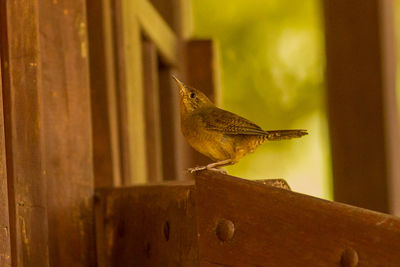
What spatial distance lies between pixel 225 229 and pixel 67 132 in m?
1.03

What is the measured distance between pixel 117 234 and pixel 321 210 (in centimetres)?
139

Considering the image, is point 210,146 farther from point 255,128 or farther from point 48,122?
point 48,122

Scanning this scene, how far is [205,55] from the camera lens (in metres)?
6.04

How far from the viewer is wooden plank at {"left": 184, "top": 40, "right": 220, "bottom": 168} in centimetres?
600

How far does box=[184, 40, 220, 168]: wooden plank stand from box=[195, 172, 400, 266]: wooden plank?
Answer: 3680 mm

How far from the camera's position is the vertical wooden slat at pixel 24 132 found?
253 centimetres

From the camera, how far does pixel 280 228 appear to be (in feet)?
7.23

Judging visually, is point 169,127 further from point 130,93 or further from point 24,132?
point 24,132

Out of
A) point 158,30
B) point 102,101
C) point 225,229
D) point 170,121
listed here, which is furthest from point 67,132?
point 170,121

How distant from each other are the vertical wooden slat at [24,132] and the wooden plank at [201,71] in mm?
3302

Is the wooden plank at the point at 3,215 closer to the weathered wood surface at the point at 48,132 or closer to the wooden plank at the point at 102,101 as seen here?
the weathered wood surface at the point at 48,132

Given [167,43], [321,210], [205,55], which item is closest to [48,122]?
[321,210]

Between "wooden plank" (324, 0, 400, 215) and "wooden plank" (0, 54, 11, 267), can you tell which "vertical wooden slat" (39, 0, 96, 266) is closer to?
"wooden plank" (0, 54, 11, 267)

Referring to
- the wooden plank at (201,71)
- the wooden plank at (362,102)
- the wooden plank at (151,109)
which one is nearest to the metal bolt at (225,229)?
the wooden plank at (151,109)
